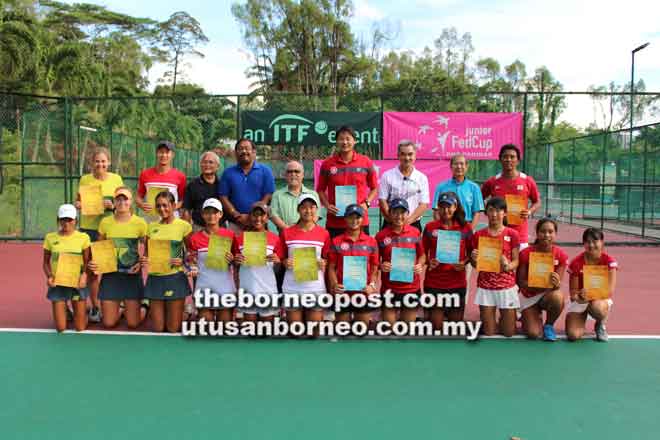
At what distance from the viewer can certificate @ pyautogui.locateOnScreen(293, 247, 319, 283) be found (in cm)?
534

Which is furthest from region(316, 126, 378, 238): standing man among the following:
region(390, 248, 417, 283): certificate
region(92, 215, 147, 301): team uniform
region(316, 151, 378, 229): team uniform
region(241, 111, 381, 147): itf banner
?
region(241, 111, 381, 147): itf banner

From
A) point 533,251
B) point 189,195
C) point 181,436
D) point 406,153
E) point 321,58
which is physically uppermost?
point 321,58

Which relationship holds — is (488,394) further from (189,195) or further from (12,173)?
(12,173)

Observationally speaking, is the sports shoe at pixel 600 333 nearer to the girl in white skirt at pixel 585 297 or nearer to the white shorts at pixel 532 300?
the girl in white skirt at pixel 585 297

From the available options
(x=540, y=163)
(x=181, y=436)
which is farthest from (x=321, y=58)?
(x=181, y=436)

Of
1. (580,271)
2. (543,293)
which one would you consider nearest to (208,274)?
(543,293)

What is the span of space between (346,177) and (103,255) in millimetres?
2458

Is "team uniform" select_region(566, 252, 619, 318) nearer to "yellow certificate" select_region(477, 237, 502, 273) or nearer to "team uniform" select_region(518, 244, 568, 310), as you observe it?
"team uniform" select_region(518, 244, 568, 310)

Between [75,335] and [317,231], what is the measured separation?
246cm

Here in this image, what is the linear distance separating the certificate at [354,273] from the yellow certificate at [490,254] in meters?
1.09

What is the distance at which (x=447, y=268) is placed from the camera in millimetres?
5680

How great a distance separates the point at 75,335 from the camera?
18.1 feet

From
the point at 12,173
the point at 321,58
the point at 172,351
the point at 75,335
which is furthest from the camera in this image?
the point at 321,58

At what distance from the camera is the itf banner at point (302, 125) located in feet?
37.6
